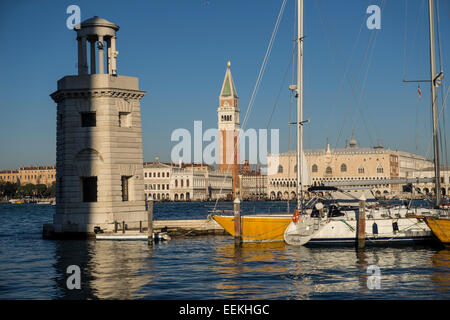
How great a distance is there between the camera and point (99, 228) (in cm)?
3431

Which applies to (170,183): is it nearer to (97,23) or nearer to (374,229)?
(97,23)

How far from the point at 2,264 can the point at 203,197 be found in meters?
161

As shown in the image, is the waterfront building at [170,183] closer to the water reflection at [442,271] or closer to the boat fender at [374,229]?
the boat fender at [374,229]

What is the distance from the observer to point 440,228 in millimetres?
28266

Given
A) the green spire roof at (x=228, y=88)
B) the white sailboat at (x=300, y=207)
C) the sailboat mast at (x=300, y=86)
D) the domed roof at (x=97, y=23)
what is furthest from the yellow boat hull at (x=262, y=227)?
the green spire roof at (x=228, y=88)

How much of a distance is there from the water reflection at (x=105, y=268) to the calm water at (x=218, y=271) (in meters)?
0.03

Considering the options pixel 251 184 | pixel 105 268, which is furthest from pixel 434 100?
pixel 251 184

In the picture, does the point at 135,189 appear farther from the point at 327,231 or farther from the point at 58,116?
the point at 327,231

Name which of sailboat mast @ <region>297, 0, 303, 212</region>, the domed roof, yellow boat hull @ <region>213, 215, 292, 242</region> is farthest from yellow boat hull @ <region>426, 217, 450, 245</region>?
the domed roof

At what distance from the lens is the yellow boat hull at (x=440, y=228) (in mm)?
28091

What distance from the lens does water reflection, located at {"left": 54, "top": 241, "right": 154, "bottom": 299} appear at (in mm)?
19094

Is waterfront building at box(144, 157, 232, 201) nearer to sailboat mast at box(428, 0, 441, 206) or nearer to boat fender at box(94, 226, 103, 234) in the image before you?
boat fender at box(94, 226, 103, 234)

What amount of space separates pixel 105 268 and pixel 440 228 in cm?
1493
